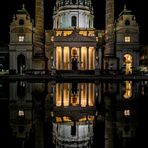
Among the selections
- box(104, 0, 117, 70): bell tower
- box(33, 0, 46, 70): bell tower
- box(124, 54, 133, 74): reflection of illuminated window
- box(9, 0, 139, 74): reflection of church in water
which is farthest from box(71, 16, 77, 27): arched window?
box(124, 54, 133, 74): reflection of illuminated window

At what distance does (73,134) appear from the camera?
11414mm

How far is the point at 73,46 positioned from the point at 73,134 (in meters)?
77.1

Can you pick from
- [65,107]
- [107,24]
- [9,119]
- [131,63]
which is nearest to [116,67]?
[131,63]

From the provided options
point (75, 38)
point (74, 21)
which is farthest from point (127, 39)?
point (74, 21)

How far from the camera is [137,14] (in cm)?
9794

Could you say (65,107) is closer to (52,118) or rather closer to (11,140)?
(52,118)

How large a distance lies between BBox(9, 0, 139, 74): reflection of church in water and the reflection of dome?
216 ft

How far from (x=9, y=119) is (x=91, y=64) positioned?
252ft

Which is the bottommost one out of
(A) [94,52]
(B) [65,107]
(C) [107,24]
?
(B) [65,107]

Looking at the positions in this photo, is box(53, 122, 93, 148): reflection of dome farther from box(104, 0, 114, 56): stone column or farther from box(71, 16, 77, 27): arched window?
box(71, 16, 77, 27): arched window

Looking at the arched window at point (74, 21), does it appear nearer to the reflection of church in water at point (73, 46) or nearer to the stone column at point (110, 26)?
the reflection of church in water at point (73, 46)

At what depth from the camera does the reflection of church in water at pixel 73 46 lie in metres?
83.3

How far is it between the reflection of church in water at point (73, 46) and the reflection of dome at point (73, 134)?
65744mm

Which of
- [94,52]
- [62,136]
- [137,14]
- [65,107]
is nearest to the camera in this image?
[62,136]
